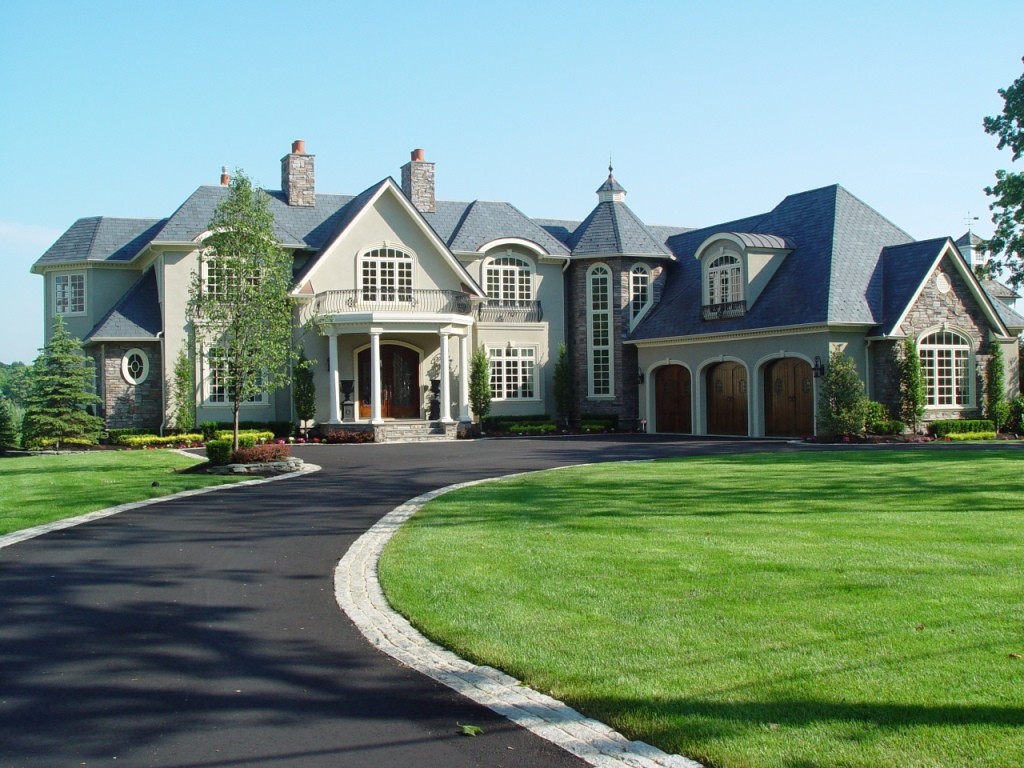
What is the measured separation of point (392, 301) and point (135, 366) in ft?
27.8

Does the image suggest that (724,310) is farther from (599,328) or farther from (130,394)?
(130,394)

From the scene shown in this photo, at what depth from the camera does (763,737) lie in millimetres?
4773

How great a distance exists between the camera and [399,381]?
33906 millimetres

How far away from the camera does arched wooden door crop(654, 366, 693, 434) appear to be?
33.2m

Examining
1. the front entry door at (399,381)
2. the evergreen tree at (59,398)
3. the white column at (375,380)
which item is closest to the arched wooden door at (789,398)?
the front entry door at (399,381)

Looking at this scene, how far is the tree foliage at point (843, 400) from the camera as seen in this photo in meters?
26.7

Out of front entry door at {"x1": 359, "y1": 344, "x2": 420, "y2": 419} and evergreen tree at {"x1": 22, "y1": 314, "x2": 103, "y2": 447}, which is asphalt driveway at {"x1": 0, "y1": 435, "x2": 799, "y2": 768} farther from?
front entry door at {"x1": 359, "y1": 344, "x2": 420, "y2": 419}

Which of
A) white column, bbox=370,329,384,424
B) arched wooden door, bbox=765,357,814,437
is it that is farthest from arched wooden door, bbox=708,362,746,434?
white column, bbox=370,329,384,424

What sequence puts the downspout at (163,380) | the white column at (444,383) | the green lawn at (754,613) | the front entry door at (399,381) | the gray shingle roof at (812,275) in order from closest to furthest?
the green lawn at (754,613)
the gray shingle roof at (812,275)
the downspout at (163,380)
the white column at (444,383)
the front entry door at (399,381)

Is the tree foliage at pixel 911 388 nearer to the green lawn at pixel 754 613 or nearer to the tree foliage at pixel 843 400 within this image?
the tree foliage at pixel 843 400

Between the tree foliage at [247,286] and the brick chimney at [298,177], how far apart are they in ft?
48.4

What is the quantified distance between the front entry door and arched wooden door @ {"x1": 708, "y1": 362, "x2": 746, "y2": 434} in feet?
32.6

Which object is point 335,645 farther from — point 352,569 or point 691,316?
point 691,316

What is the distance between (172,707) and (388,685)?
1237 mm
